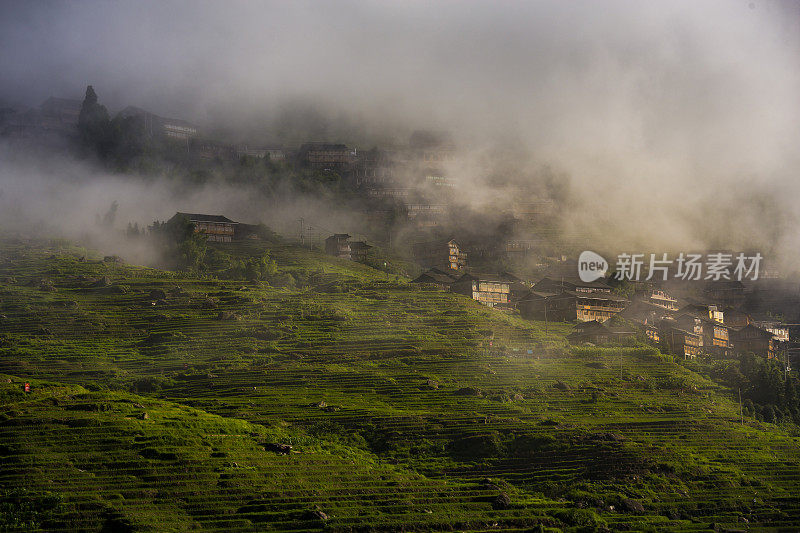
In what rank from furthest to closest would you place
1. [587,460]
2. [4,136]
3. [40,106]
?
[40,106] < [4,136] < [587,460]

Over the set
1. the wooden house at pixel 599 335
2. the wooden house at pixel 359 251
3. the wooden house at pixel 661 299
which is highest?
the wooden house at pixel 359 251

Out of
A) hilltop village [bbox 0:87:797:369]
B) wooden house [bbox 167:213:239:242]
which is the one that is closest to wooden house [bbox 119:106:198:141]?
hilltop village [bbox 0:87:797:369]

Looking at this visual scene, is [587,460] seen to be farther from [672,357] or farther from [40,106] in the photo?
[40,106]

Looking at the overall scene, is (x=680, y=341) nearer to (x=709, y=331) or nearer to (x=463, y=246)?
(x=709, y=331)

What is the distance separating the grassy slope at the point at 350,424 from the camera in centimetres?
4797

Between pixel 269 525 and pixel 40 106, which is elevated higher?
pixel 40 106

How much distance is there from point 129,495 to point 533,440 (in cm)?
2912

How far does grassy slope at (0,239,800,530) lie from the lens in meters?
48.0

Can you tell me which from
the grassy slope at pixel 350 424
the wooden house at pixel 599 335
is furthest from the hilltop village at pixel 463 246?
the grassy slope at pixel 350 424

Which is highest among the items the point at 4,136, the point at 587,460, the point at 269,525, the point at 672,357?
the point at 4,136

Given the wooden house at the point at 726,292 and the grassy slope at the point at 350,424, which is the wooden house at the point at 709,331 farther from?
the wooden house at the point at 726,292

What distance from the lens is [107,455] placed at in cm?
5106

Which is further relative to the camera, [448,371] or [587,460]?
[448,371]

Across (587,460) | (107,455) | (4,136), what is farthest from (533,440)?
(4,136)
